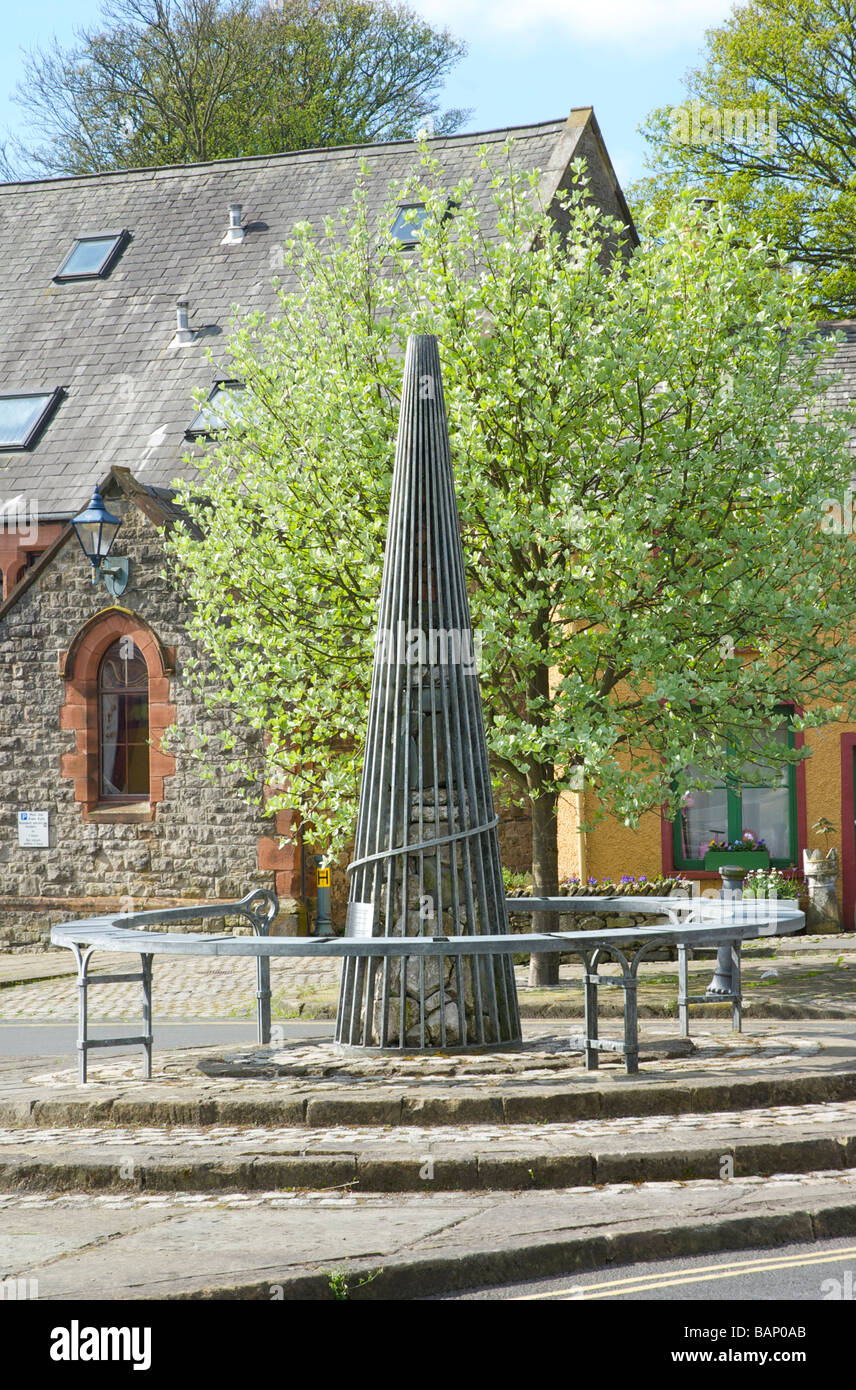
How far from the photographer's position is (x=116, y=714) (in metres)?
20.0

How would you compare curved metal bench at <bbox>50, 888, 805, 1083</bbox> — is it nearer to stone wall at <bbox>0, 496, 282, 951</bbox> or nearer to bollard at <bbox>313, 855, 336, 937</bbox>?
bollard at <bbox>313, 855, 336, 937</bbox>

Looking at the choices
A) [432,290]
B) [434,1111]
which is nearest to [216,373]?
[432,290]

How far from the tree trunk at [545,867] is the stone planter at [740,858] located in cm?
572

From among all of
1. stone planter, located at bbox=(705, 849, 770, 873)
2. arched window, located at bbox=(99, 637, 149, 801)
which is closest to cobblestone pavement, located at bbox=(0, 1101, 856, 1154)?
stone planter, located at bbox=(705, 849, 770, 873)

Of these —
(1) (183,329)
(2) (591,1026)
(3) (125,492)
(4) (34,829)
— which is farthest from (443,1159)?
(1) (183,329)

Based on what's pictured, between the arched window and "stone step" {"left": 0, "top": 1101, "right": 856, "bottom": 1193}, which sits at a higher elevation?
the arched window

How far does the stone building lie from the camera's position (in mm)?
19141

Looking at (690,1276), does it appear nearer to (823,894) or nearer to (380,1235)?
(380,1235)

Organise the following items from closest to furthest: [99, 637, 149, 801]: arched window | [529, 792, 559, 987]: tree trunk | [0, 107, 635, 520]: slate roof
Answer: [529, 792, 559, 987]: tree trunk, [99, 637, 149, 801]: arched window, [0, 107, 635, 520]: slate roof

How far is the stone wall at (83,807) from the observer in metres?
19.0

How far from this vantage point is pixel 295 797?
13.5m

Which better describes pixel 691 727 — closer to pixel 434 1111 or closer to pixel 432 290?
pixel 432 290

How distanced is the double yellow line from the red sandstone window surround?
1451 cm

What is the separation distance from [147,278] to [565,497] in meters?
14.1
